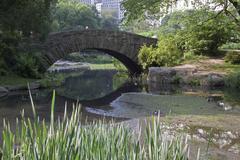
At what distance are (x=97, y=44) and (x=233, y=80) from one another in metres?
10.7

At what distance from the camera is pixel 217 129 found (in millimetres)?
9383

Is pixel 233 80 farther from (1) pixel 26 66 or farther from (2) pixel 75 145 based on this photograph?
(2) pixel 75 145

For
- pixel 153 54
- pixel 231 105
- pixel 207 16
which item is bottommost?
pixel 231 105

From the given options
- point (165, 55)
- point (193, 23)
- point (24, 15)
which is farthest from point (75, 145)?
point (165, 55)

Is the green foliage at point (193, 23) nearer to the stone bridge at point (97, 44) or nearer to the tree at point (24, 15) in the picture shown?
the stone bridge at point (97, 44)

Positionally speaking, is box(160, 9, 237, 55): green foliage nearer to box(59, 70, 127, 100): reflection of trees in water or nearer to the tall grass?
box(59, 70, 127, 100): reflection of trees in water

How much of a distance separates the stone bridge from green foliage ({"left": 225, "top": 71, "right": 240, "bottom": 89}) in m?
9.63

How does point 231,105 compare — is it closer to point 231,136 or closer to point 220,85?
point 231,136

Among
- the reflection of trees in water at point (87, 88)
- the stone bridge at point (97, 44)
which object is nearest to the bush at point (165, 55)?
the stone bridge at point (97, 44)

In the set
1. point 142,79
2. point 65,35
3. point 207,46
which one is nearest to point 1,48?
point 65,35

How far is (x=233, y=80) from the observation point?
68.4ft

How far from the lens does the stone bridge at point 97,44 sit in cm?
2630

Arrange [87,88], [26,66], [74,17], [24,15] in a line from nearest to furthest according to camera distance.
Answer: [24,15] → [26,66] → [87,88] → [74,17]

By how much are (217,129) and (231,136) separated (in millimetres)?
632
